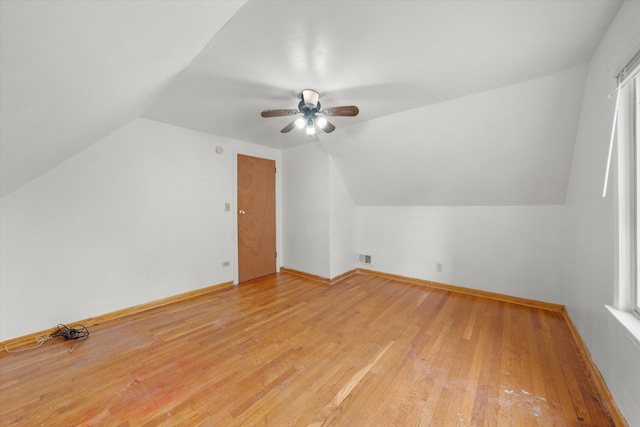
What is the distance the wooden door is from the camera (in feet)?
12.0

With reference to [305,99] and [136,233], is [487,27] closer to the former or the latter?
[305,99]

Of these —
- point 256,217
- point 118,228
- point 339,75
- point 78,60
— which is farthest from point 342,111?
point 118,228

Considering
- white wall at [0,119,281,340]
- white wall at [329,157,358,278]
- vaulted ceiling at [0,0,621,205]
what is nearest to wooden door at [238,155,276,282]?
white wall at [0,119,281,340]

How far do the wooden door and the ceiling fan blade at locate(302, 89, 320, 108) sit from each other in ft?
6.31

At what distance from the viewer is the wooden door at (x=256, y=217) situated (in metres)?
3.65

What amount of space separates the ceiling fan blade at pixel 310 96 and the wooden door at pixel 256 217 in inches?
75.7

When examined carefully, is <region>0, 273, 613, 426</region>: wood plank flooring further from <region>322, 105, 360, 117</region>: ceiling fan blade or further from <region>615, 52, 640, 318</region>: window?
<region>322, 105, 360, 117</region>: ceiling fan blade

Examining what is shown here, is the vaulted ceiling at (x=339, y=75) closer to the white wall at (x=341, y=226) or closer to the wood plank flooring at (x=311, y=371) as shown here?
the white wall at (x=341, y=226)

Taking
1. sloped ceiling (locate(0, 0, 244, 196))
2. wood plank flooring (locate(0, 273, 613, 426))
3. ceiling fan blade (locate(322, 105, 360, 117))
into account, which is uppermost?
ceiling fan blade (locate(322, 105, 360, 117))

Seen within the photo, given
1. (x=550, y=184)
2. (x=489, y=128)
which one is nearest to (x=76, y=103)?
(x=489, y=128)

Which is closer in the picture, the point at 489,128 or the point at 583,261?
the point at 583,261

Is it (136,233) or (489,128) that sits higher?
(489,128)

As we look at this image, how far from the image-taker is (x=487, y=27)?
1397 mm

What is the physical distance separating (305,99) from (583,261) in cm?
272
